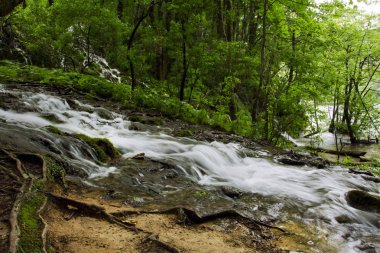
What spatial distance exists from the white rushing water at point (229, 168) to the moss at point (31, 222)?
95.9 inches

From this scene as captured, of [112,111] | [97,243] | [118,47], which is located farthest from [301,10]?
[97,243]

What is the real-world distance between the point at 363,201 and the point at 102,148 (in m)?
5.96

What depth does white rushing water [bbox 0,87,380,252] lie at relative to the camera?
24.0ft

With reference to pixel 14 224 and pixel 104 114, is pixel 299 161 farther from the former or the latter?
pixel 14 224

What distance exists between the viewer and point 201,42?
1546 cm

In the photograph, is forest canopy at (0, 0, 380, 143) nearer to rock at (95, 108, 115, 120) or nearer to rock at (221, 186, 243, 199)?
rock at (95, 108, 115, 120)

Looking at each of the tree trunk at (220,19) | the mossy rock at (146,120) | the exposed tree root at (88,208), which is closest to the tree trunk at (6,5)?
the exposed tree root at (88,208)

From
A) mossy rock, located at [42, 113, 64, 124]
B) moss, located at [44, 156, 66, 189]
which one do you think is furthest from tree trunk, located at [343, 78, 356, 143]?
moss, located at [44, 156, 66, 189]

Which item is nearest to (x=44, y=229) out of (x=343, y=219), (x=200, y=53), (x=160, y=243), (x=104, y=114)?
(x=160, y=243)

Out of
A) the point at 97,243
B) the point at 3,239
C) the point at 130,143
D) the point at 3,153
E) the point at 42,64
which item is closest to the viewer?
the point at 3,239

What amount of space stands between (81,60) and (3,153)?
14168mm

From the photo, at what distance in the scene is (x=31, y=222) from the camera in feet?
12.7

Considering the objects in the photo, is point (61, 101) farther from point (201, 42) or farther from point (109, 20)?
point (201, 42)

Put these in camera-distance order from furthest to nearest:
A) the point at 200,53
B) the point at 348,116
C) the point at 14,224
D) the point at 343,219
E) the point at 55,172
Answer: the point at 348,116 → the point at 200,53 → the point at 343,219 → the point at 55,172 → the point at 14,224
